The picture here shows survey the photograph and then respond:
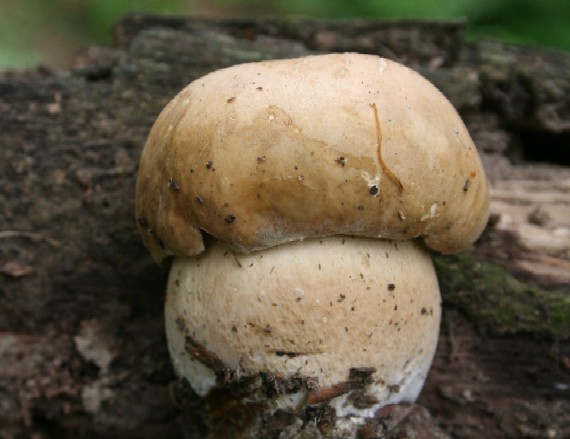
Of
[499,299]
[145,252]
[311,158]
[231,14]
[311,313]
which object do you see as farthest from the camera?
[231,14]

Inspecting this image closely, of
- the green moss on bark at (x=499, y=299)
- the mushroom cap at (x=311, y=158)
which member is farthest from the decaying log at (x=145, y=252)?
the mushroom cap at (x=311, y=158)

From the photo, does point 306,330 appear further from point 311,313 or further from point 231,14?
point 231,14

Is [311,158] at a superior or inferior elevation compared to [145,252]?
superior

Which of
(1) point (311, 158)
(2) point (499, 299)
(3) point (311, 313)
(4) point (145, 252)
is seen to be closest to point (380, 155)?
(1) point (311, 158)

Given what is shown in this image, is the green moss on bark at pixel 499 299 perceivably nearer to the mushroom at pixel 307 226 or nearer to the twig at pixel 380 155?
the mushroom at pixel 307 226

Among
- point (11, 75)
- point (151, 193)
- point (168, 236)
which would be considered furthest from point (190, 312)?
point (11, 75)

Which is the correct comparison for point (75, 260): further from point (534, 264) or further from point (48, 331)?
point (534, 264)

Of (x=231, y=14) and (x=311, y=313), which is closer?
(x=311, y=313)
